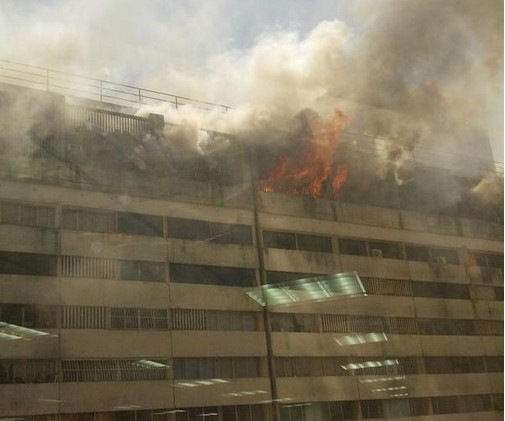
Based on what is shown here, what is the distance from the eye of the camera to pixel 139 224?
4.24 m

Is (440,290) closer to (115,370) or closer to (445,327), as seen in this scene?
(445,327)

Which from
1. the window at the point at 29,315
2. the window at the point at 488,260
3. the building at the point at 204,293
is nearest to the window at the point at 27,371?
the building at the point at 204,293

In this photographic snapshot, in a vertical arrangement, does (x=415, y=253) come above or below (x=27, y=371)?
above

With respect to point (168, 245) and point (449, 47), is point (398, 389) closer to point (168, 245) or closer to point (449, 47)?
point (168, 245)

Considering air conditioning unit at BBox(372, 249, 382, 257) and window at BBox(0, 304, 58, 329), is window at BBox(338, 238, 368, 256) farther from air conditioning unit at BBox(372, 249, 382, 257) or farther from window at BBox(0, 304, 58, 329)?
window at BBox(0, 304, 58, 329)

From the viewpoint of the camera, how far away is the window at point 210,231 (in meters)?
4.47

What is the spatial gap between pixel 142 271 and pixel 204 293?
490mm

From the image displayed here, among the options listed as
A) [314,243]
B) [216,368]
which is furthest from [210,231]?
[216,368]

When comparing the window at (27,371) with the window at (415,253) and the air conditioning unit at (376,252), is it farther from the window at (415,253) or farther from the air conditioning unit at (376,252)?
the window at (415,253)

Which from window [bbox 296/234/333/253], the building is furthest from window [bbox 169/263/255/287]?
window [bbox 296/234/333/253]

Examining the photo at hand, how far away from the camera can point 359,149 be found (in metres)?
5.03

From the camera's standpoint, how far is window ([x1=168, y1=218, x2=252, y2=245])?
4.47m

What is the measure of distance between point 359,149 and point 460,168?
0.94m

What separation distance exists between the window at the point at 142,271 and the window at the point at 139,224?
0.24m
